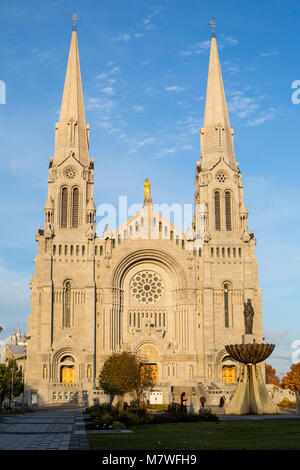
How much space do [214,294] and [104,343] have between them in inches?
521

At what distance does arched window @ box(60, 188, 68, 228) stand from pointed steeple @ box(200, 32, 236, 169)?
16.6 metres

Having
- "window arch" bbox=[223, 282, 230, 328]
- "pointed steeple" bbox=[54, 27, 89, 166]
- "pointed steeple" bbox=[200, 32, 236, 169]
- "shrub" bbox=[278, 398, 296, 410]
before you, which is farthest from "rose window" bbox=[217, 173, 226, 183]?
"shrub" bbox=[278, 398, 296, 410]

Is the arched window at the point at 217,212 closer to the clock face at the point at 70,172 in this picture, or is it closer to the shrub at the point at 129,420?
the clock face at the point at 70,172

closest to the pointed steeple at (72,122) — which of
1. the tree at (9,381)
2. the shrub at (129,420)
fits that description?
the tree at (9,381)

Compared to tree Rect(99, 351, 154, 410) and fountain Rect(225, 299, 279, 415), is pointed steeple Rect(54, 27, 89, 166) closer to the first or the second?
tree Rect(99, 351, 154, 410)

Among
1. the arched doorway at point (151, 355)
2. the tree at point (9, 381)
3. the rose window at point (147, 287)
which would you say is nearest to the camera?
the tree at point (9, 381)

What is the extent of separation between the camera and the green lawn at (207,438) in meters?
19.1

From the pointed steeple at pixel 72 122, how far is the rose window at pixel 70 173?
1.38 meters

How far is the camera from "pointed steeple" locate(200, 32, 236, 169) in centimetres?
7288

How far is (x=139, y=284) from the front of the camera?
2763 inches

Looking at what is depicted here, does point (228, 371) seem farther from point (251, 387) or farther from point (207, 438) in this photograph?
point (207, 438)

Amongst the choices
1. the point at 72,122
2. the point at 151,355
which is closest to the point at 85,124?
the point at 72,122
